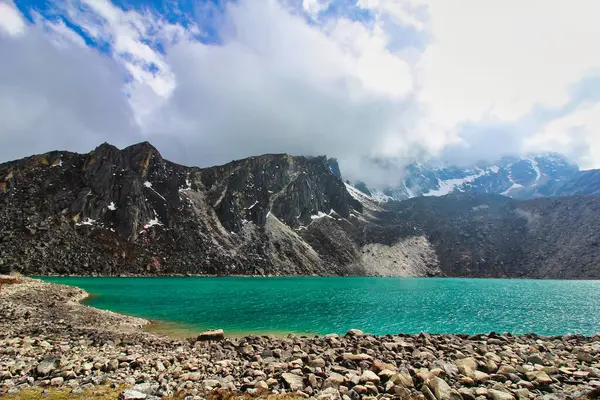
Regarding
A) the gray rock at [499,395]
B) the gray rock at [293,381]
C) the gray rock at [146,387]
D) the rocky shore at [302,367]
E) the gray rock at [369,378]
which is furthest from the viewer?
the gray rock at [369,378]

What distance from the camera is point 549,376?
17.8 m

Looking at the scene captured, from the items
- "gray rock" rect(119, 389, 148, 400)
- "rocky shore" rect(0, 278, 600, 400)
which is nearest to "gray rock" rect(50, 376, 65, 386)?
"rocky shore" rect(0, 278, 600, 400)

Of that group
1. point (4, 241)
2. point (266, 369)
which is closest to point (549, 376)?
point (266, 369)

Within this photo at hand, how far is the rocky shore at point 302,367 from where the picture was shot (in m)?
15.1

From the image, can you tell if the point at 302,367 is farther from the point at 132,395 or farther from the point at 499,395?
the point at 499,395

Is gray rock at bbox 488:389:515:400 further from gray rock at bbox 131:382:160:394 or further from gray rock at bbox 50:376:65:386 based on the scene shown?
gray rock at bbox 50:376:65:386

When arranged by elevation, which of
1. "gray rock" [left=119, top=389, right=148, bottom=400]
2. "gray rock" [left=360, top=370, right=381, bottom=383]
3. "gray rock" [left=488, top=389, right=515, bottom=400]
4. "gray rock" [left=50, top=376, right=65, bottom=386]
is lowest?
"gray rock" [left=50, top=376, right=65, bottom=386]

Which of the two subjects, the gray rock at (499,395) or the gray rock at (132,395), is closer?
the gray rock at (132,395)

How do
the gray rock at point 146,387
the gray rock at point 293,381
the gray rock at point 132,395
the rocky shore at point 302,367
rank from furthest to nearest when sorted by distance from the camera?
1. the gray rock at point 293,381
2. the rocky shore at point 302,367
3. the gray rock at point 146,387
4. the gray rock at point 132,395

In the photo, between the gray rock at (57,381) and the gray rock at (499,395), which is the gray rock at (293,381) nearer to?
the gray rock at (499,395)

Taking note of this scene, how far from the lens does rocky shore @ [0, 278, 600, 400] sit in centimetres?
1512

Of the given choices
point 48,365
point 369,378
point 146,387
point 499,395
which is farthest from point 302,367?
point 48,365

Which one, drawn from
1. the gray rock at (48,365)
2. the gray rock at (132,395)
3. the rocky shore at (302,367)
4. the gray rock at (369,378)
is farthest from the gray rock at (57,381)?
the gray rock at (369,378)

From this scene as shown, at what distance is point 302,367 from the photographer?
60.1ft
